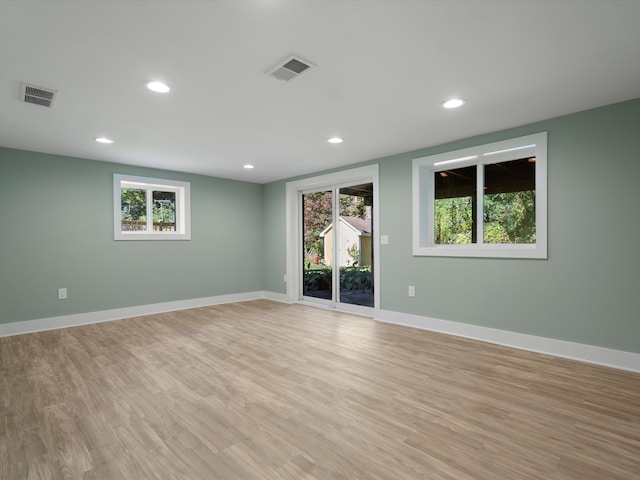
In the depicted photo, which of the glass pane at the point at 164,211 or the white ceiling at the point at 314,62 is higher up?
the white ceiling at the point at 314,62

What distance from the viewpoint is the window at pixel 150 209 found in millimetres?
4945

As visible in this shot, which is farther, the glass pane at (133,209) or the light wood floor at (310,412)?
the glass pane at (133,209)

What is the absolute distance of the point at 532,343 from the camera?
3.32 m

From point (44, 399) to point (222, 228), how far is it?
13.3ft

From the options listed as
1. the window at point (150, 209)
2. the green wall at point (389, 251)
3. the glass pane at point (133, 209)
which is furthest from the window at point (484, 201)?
the glass pane at point (133, 209)

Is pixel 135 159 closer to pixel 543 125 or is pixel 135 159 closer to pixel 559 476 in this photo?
A: pixel 543 125

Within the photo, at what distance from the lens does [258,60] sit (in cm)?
215

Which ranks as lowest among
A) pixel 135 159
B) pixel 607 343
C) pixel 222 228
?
pixel 607 343

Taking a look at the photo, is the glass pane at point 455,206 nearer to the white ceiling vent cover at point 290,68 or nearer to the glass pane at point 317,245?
the glass pane at point 317,245

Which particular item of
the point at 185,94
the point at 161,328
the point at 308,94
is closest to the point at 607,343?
the point at 308,94

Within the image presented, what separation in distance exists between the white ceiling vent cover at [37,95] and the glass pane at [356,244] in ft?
12.8

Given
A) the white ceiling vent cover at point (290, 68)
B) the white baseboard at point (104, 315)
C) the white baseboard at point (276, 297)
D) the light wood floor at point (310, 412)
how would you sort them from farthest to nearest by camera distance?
the white baseboard at point (276, 297) → the white baseboard at point (104, 315) → the white ceiling vent cover at point (290, 68) → the light wood floor at point (310, 412)

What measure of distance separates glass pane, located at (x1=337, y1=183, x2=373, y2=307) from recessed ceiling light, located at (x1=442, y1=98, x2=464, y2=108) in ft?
7.43

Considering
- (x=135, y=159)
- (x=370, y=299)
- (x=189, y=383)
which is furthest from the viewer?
(x=370, y=299)
